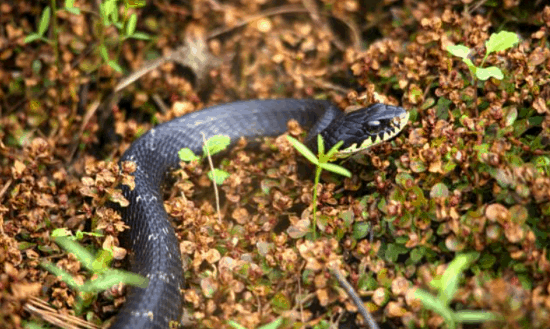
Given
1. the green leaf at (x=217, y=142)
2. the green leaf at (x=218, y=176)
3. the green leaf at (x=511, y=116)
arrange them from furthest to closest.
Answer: the green leaf at (x=218, y=176) → the green leaf at (x=217, y=142) → the green leaf at (x=511, y=116)

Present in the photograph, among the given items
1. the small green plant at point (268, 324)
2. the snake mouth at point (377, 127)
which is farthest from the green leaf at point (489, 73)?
the small green plant at point (268, 324)

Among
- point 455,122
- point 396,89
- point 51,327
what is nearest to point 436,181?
point 455,122

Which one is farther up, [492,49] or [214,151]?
[492,49]

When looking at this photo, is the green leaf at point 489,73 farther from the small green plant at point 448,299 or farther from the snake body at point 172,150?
the small green plant at point 448,299

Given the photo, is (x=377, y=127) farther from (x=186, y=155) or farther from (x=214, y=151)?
(x=186, y=155)

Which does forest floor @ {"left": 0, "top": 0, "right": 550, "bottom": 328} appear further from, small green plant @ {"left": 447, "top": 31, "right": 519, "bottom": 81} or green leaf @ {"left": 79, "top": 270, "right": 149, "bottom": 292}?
green leaf @ {"left": 79, "top": 270, "right": 149, "bottom": 292}

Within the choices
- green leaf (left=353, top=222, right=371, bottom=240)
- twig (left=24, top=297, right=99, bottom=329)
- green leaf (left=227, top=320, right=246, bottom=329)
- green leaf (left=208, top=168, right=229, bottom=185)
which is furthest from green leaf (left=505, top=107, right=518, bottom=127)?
twig (left=24, top=297, right=99, bottom=329)

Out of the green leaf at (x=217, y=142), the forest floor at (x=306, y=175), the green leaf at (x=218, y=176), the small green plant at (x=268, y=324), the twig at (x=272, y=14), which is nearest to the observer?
the small green plant at (x=268, y=324)

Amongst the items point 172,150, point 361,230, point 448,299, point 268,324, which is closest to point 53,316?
point 268,324
